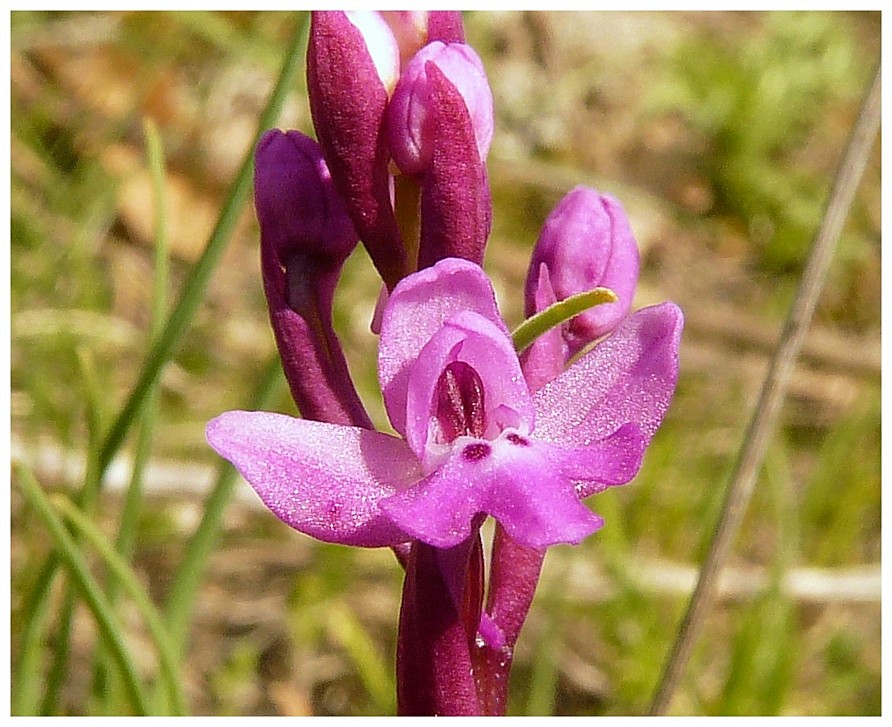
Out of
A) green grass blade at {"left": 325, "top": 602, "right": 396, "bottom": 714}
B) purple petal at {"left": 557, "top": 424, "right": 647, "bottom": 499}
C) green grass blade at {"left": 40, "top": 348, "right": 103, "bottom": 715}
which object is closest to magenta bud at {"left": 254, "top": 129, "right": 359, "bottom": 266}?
purple petal at {"left": 557, "top": 424, "right": 647, "bottom": 499}

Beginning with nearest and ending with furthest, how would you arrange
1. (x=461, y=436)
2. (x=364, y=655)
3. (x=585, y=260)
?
(x=461, y=436) → (x=585, y=260) → (x=364, y=655)

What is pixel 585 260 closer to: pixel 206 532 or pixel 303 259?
pixel 303 259

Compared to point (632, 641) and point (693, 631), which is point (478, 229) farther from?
point (632, 641)

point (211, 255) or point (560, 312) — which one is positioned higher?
point (211, 255)

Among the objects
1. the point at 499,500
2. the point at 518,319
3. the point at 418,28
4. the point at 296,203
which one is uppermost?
the point at 518,319

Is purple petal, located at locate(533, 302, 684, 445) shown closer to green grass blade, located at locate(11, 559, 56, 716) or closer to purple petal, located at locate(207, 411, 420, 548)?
purple petal, located at locate(207, 411, 420, 548)

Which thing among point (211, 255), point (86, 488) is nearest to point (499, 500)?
point (211, 255)

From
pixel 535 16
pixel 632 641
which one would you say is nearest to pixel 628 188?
pixel 535 16
